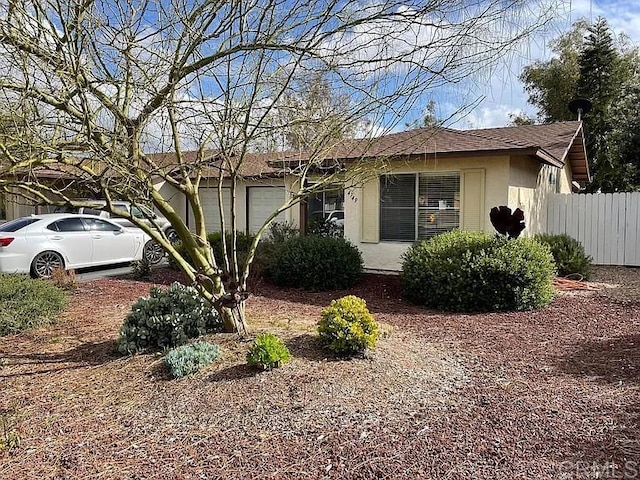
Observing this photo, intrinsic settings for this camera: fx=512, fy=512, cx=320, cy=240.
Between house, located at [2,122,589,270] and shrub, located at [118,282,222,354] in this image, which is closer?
shrub, located at [118,282,222,354]

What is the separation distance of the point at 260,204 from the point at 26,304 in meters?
11.1

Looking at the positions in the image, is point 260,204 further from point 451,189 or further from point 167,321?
point 167,321

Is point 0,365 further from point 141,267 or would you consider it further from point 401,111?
point 141,267

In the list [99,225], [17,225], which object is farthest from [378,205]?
[17,225]

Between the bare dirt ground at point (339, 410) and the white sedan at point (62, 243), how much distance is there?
471cm

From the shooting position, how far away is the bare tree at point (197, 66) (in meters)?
4.21

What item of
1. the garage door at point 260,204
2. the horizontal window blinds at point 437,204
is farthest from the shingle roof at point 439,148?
the garage door at point 260,204

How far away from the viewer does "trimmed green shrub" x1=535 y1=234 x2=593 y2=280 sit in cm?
1058

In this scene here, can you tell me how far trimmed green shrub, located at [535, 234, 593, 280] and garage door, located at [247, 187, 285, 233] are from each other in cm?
905

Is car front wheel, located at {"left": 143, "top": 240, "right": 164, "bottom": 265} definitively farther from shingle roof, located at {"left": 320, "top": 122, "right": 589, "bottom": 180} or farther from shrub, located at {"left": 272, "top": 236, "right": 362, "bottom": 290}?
shingle roof, located at {"left": 320, "top": 122, "right": 589, "bottom": 180}

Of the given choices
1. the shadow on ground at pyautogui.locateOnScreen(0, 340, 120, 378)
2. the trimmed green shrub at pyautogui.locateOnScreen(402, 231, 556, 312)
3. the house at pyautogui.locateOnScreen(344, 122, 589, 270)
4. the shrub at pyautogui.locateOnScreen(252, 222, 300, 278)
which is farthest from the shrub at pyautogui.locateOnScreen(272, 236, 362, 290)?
the shadow on ground at pyautogui.locateOnScreen(0, 340, 120, 378)

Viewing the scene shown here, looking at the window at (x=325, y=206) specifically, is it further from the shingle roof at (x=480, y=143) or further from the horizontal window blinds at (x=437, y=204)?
the shingle roof at (x=480, y=143)

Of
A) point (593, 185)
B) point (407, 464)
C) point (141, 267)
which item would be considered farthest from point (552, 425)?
point (593, 185)

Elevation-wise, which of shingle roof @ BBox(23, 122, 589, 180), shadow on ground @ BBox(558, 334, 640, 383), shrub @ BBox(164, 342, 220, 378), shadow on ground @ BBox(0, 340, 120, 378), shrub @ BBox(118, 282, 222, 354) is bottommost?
shadow on ground @ BBox(0, 340, 120, 378)
